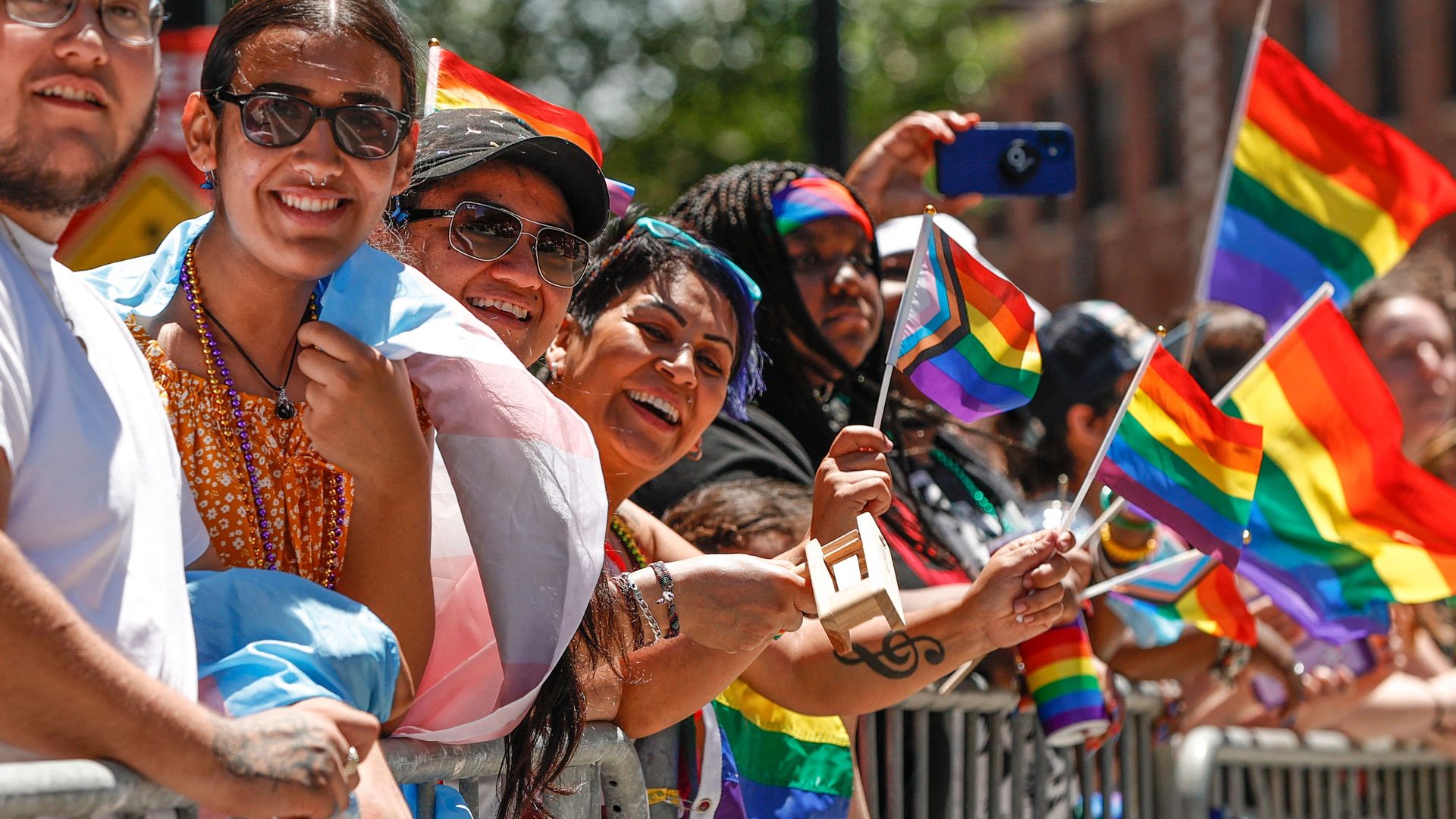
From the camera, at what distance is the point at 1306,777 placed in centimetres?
534

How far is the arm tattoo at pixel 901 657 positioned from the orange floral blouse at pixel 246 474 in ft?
4.33

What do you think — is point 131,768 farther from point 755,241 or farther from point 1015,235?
point 1015,235

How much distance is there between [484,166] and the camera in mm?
2953

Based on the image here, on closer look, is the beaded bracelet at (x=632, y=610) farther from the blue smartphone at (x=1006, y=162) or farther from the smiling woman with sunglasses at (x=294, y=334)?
the blue smartphone at (x=1006, y=162)

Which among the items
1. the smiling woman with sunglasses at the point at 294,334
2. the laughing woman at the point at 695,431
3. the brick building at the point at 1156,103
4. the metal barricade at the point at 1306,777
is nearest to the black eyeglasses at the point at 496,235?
the laughing woman at the point at 695,431

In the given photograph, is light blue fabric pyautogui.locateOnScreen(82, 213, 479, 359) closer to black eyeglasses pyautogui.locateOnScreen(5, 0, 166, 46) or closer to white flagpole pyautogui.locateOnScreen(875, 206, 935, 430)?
black eyeglasses pyautogui.locateOnScreen(5, 0, 166, 46)

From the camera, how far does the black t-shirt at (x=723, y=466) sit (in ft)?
12.4

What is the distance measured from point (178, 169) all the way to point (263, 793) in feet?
10.1

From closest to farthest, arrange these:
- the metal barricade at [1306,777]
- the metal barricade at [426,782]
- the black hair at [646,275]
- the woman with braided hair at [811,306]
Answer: the metal barricade at [426,782], the black hair at [646,275], the woman with braided hair at [811,306], the metal barricade at [1306,777]

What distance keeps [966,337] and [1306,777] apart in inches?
103

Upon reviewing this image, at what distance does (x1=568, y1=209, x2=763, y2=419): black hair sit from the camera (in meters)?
3.48

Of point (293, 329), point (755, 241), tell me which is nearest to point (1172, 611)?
point (755, 241)

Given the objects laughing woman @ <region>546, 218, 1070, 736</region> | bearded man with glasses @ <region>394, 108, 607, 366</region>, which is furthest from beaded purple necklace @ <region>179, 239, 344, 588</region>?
laughing woman @ <region>546, 218, 1070, 736</region>

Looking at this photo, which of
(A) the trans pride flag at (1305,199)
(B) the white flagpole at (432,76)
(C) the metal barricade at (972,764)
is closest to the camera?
(B) the white flagpole at (432,76)
